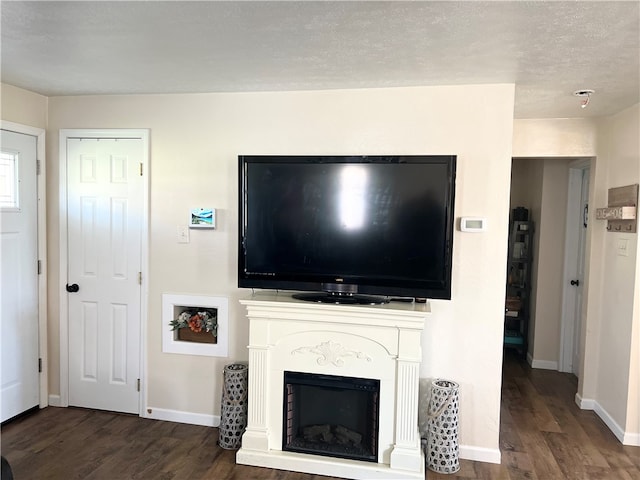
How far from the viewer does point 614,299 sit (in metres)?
3.57

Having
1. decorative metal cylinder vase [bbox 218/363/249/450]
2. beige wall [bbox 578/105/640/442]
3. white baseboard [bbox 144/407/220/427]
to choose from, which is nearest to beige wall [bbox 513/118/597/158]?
beige wall [bbox 578/105/640/442]

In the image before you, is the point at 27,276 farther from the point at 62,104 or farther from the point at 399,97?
the point at 399,97

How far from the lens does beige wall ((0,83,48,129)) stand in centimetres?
325

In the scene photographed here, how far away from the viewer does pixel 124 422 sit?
3.48m

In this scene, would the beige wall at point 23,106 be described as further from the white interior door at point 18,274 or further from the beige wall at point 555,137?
the beige wall at point 555,137

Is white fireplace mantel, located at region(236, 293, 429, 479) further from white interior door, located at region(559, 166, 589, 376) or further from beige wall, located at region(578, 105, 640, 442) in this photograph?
white interior door, located at region(559, 166, 589, 376)

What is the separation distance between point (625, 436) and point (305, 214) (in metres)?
2.69

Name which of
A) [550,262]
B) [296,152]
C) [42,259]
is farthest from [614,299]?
[42,259]

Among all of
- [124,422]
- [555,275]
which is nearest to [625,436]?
[555,275]

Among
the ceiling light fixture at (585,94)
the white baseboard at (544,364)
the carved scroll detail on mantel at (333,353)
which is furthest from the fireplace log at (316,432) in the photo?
the white baseboard at (544,364)

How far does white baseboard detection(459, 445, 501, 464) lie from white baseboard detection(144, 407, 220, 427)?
169 centimetres

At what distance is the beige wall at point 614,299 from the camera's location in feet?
10.8

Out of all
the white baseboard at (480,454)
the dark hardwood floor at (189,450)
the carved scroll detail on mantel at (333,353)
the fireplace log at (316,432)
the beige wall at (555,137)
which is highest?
the beige wall at (555,137)

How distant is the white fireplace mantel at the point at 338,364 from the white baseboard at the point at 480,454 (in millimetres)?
418
